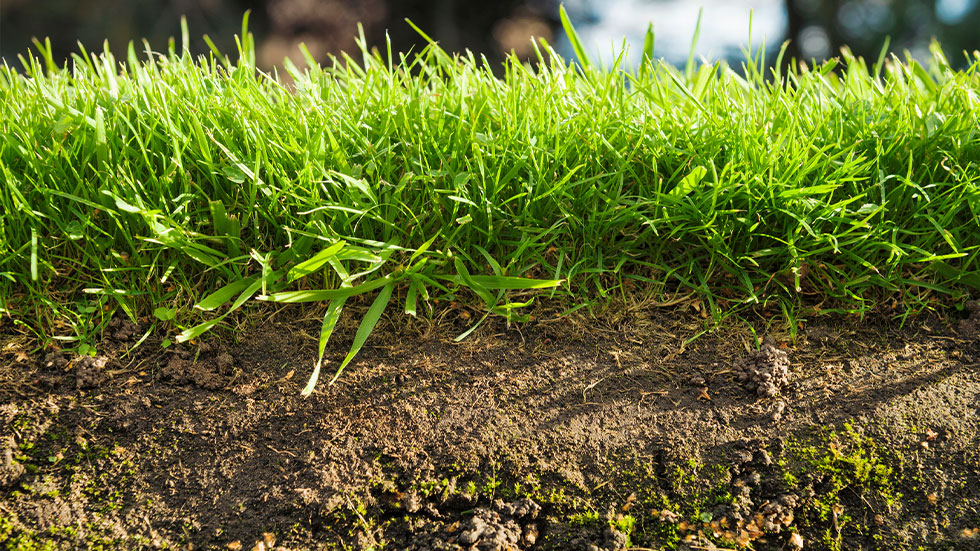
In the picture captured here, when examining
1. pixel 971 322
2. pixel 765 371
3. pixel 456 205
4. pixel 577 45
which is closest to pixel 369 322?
pixel 456 205

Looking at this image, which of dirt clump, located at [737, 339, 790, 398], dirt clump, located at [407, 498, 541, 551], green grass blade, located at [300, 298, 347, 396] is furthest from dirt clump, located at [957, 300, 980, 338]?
green grass blade, located at [300, 298, 347, 396]

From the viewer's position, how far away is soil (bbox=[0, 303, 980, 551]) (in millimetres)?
1302

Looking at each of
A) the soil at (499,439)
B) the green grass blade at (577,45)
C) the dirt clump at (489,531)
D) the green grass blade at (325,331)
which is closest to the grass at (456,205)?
the green grass blade at (325,331)

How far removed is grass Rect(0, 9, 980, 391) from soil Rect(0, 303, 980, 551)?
11cm

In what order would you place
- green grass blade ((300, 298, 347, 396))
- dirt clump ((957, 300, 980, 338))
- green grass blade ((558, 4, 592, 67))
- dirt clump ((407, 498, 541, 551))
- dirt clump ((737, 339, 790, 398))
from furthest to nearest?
green grass blade ((558, 4, 592, 67))
dirt clump ((957, 300, 980, 338))
dirt clump ((737, 339, 790, 398))
green grass blade ((300, 298, 347, 396))
dirt clump ((407, 498, 541, 551))

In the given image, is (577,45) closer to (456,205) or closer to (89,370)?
(456,205)

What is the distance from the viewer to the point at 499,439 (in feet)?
4.71

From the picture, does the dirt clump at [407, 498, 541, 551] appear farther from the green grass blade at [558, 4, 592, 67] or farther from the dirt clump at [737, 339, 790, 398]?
the green grass blade at [558, 4, 592, 67]

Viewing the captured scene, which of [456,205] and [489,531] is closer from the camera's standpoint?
[489,531]

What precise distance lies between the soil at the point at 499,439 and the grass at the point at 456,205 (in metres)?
0.11

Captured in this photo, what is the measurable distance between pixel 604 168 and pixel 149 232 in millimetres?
1266

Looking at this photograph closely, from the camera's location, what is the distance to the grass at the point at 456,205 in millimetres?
1630

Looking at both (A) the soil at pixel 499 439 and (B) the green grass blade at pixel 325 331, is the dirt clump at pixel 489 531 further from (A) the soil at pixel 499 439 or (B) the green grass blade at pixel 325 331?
(B) the green grass blade at pixel 325 331

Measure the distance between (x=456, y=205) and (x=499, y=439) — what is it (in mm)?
639
